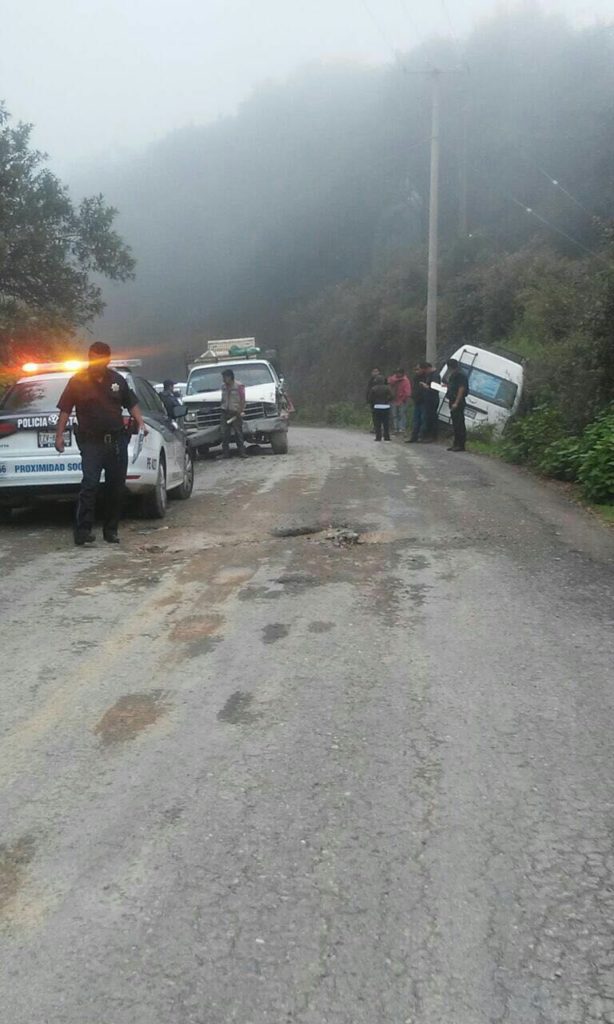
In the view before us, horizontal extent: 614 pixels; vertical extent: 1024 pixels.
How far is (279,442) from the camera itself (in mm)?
19562

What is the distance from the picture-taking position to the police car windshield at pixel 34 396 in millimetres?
10609

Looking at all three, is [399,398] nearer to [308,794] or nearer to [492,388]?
[492,388]

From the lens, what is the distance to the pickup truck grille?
19.6 meters

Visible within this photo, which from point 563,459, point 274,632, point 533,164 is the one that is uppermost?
point 533,164

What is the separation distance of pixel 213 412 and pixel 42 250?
6.33m

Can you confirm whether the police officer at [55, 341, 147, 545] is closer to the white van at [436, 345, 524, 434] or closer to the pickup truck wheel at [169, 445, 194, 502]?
the pickup truck wheel at [169, 445, 194, 502]

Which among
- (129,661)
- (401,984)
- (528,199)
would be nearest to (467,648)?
(129,661)

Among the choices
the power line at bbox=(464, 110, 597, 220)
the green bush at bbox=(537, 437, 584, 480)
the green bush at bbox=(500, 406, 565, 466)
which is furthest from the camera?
the power line at bbox=(464, 110, 597, 220)

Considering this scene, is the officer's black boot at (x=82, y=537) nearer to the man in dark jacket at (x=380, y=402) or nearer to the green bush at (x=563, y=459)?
the green bush at (x=563, y=459)

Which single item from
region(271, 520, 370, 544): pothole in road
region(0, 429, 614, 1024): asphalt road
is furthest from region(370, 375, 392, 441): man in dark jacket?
region(0, 429, 614, 1024): asphalt road

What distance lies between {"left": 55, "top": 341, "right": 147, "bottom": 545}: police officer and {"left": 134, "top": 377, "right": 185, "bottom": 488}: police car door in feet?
5.75

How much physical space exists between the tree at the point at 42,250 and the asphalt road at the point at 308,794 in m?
16.0

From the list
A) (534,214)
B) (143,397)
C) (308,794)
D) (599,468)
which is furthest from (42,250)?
(534,214)

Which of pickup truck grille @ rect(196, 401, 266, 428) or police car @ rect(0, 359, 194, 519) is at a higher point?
police car @ rect(0, 359, 194, 519)
